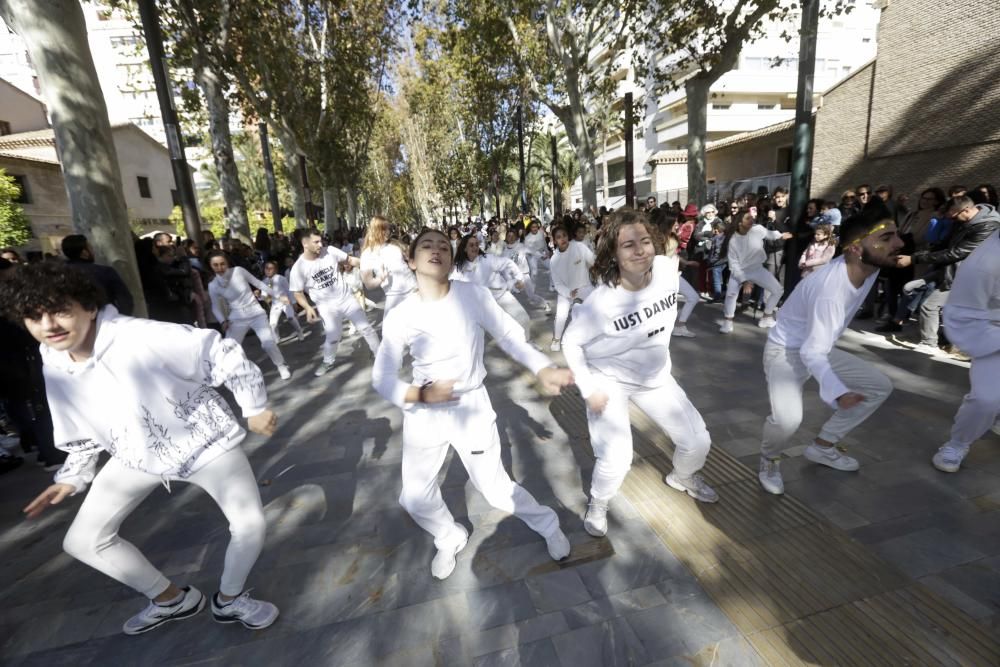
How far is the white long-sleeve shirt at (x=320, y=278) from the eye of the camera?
669cm

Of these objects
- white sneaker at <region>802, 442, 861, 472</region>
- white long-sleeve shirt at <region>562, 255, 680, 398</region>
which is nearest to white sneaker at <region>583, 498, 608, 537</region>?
white long-sleeve shirt at <region>562, 255, 680, 398</region>

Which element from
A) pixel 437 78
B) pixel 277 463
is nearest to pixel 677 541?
pixel 277 463

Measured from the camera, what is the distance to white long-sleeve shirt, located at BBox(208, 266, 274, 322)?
641 centimetres

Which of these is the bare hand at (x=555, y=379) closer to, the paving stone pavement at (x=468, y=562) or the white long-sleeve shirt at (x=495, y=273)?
the paving stone pavement at (x=468, y=562)

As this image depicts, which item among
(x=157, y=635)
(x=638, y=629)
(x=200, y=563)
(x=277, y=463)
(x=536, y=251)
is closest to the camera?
(x=638, y=629)

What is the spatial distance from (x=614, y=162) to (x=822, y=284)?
51926 millimetres

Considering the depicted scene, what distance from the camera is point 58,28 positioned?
4973 millimetres

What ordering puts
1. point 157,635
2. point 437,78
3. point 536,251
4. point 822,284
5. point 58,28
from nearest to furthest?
1. point 157,635
2. point 822,284
3. point 58,28
4. point 536,251
5. point 437,78

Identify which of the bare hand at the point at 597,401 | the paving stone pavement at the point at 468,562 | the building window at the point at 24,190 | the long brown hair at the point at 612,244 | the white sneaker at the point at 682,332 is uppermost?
the building window at the point at 24,190

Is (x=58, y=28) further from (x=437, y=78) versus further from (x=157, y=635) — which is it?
(x=437, y=78)

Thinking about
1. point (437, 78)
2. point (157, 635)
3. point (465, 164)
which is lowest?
point (157, 635)

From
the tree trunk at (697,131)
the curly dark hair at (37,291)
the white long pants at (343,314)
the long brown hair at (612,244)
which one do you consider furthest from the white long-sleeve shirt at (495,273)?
the tree trunk at (697,131)

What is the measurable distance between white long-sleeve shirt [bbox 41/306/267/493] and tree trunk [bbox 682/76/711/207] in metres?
14.4

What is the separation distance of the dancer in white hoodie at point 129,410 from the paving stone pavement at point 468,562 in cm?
57
